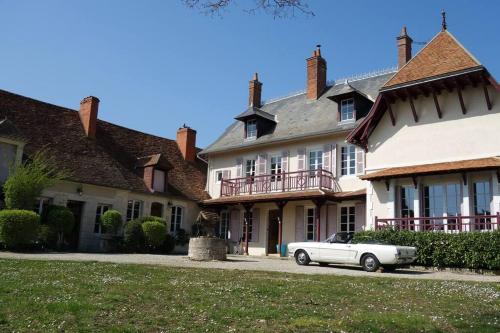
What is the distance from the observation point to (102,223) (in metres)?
21.7

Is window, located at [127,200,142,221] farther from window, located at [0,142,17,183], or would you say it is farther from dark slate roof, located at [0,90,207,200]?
window, located at [0,142,17,183]

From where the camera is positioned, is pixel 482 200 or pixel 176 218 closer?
pixel 482 200

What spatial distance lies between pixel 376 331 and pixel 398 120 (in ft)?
45.6

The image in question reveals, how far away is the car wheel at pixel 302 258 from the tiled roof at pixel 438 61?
675 centimetres

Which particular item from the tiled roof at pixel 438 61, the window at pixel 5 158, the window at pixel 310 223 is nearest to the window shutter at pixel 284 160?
the window at pixel 310 223

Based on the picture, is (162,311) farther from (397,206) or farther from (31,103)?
(31,103)

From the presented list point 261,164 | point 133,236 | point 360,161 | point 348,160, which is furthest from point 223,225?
point 360,161

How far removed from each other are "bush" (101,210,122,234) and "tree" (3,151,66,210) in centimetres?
318

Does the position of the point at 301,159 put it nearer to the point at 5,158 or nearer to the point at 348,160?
the point at 348,160

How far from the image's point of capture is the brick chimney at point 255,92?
29641 millimetres

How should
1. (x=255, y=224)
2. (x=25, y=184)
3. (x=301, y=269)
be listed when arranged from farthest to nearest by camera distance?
(x=255, y=224) < (x=25, y=184) < (x=301, y=269)

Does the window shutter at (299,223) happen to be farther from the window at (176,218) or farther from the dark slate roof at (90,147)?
the window at (176,218)

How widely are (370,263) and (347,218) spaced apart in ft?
25.6

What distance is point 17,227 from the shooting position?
16781mm
